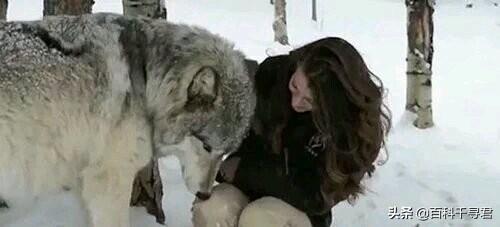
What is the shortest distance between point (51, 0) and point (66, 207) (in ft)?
4.76

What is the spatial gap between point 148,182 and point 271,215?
43.2 inches

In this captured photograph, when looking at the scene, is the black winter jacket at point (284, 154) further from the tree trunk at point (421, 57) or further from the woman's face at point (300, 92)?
the tree trunk at point (421, 57)

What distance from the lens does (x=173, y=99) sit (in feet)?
10.6

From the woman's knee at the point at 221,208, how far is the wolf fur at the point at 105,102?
0.30 meters

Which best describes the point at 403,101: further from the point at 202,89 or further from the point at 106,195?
the point at 106,195

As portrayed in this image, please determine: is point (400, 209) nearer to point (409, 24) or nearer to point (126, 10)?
point (126, 10)

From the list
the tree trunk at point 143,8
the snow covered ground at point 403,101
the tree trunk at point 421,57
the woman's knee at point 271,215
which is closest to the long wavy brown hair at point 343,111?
the woman's knee at point 271,215

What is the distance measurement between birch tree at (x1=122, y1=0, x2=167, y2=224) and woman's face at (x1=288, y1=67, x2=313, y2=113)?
4.00ft

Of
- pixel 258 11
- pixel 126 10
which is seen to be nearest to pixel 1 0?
pixel 126 10

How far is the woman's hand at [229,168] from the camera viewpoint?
3707 mm

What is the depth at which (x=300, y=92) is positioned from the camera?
3.32 meters

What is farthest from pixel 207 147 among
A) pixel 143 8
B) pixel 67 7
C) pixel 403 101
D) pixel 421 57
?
pixel 403 101

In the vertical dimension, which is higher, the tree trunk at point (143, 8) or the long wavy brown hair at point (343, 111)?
the tree trunk at point (143, 8)

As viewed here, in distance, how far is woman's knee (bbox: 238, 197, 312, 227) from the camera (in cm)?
350
